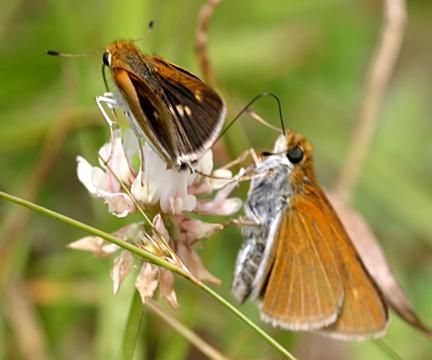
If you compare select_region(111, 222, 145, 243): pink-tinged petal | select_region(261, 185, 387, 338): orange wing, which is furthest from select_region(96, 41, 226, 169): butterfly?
select_region(261, 185, 387, 338): orange wing

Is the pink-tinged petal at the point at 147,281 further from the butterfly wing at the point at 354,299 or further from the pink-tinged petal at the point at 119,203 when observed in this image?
the butterfly wing at the point at 354,299

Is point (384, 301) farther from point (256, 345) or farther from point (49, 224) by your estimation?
point (49, 224)

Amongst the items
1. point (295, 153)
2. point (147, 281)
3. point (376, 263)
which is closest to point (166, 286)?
point (147, 281)

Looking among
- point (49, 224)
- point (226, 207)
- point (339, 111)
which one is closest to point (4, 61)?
point (49, 224)

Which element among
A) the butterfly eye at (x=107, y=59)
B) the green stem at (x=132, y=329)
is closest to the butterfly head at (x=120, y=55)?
the butterfly eye at (x=107, y=59)

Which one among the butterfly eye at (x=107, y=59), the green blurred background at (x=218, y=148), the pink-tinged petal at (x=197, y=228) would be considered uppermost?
the butterfly eye at (x=107, y=59)

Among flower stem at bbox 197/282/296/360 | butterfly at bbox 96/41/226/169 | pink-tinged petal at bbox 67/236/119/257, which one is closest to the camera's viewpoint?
flower stem at bbox 197/282/296/360

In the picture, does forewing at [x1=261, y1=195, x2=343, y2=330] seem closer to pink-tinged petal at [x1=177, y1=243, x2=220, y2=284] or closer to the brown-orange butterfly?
pink-tinged petal at [x1=177, y1=243, x2=220, y2=284]
